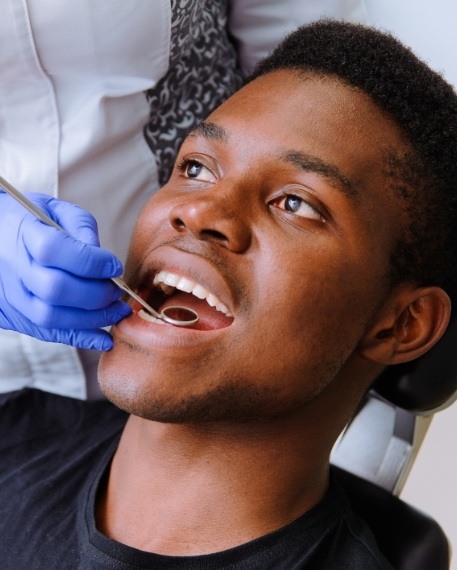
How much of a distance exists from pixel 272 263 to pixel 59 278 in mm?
310

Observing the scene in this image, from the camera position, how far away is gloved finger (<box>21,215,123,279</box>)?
1.16 meters

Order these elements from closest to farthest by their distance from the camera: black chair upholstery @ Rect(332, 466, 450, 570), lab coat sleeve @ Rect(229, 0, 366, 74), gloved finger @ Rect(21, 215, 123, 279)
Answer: gloved finger @ Rect(21, 215, 123, 279) → black chair upholstery @ Rect(332, 466, 450, 570) → lab coat sleeve @ Rect(229, 0, 366, 74)

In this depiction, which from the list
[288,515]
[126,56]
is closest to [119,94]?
[126,56]

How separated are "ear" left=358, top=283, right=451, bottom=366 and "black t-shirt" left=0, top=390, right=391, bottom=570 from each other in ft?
0.87

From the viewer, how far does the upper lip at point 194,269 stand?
1.16 metres

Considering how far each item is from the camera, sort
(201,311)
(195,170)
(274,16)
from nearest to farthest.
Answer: (201,311) < (195,170) < (274,16)

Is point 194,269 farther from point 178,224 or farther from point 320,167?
point 320,167

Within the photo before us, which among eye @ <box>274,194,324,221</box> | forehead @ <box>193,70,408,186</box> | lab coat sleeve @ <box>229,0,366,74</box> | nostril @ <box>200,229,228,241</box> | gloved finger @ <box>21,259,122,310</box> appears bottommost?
gloved finger @ <box>21,259,122,310</box>

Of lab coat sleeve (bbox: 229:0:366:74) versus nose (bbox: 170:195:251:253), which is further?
lab coat sleeve (bbox: 229:0:366:74)

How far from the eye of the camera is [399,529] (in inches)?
55.2

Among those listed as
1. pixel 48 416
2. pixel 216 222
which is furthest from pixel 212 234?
pixel 48 416

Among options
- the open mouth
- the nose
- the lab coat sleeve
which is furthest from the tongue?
the lab coat sleeve

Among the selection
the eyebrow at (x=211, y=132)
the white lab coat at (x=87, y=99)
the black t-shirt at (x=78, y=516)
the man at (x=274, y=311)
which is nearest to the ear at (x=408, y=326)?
the man at (x=274, y=311)

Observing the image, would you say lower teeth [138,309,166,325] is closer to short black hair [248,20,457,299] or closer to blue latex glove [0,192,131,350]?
blue latex glove [0,192,131,350]
